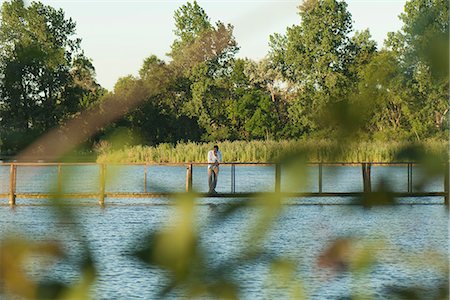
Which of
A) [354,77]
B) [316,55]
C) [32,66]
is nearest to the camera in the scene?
[32,66]

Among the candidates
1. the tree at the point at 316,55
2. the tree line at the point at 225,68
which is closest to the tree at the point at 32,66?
the tree line at the point at 225,68

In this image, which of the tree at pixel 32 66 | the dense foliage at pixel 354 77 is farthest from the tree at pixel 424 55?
the tree at pixel 32 66

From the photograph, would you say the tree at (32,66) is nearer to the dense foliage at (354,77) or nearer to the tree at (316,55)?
the dense foliage at (354,77)

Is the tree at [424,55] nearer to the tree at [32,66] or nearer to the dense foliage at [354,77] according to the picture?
the dense foliage at [354,77]

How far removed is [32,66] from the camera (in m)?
1.27

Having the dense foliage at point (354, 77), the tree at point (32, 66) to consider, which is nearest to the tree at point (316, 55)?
the dense foliage at point (354, 77)

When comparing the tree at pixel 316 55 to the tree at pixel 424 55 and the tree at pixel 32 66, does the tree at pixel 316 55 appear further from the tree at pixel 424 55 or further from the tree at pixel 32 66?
the tree at pixel 32 66

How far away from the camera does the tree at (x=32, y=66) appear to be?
1294 mm

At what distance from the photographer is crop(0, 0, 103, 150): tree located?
1294 millimetres

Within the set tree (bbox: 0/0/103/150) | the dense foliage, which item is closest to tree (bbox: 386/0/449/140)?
the dense foliage

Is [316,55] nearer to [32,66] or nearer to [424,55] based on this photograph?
[424,55]

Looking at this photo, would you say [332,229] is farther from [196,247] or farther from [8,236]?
[8,236]

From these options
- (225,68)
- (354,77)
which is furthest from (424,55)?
(225,68)

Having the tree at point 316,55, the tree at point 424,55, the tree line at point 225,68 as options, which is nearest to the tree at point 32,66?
the tree line at point 225,68
